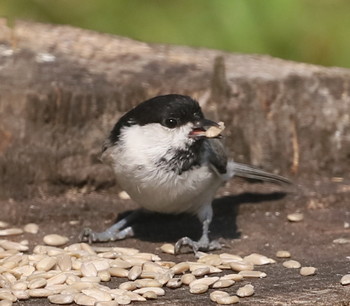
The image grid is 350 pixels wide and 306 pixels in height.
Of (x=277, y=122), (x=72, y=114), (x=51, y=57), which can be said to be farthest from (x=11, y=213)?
(x=277, y=122)

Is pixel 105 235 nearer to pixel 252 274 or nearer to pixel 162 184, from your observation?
pixel 162 184

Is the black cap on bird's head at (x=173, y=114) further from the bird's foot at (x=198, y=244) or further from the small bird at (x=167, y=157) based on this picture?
the bird's foot at (x=198, y=244)

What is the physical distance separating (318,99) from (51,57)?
146 centimetres

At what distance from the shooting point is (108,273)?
13.6 ft

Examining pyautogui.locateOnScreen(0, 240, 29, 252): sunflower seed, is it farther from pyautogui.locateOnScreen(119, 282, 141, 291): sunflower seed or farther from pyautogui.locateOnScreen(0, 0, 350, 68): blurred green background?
pyautogui.locateOnScreen(0, 0, 350, 68): blurred green background

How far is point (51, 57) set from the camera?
546 centimetres

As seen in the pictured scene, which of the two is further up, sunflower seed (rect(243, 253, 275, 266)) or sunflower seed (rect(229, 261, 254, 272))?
sunflower seed (rect(243, 253, 275, 266))

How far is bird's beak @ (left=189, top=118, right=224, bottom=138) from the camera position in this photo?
438 cm

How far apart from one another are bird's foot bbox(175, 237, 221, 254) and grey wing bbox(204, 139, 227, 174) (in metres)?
0.33

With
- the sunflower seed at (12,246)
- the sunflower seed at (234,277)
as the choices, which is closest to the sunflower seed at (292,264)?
the sunflower seed at (234,277)

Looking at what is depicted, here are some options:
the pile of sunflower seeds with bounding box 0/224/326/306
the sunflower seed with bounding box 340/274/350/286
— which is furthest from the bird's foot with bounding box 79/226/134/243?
the sunflower seed with bounding box 340/274/350/286

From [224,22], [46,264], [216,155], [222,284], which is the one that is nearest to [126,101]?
[216,155]

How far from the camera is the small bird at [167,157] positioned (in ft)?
14.5

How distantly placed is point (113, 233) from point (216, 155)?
61cm
